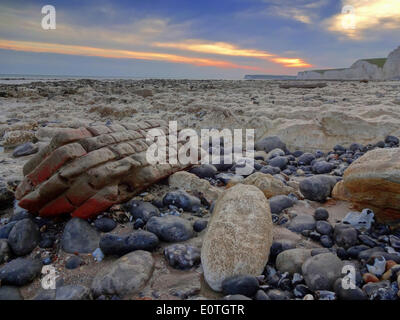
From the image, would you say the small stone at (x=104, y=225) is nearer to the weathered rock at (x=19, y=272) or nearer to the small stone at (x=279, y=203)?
the weathered rock at (x=19, y=272)

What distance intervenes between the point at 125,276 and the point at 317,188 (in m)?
1.97

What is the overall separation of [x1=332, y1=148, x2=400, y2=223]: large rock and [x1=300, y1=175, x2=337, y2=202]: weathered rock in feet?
1.04

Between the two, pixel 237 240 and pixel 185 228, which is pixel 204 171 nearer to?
pixel 185 228

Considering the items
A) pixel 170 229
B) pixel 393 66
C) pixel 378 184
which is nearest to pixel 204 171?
pixel 170 229

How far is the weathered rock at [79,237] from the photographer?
6.94 feet

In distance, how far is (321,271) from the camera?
1629 millimetres

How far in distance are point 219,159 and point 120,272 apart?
242 cm

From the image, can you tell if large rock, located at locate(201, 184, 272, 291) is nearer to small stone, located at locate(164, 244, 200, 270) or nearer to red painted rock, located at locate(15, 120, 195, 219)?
small stone, located at locate(164, 244, 200, 270)

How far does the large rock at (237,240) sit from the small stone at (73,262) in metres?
0.89

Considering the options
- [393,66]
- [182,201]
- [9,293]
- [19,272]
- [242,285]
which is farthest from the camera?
[393,66]

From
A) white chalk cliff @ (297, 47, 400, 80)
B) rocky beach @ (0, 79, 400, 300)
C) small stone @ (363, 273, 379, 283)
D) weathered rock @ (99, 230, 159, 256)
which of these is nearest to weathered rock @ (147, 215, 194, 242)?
rocky beach @ (0, 79, 400, 300)

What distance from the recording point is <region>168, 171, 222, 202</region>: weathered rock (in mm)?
2959

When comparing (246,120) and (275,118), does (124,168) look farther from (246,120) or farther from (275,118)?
(275,118)

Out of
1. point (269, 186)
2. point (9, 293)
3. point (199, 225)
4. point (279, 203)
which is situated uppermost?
point (269, 186)
